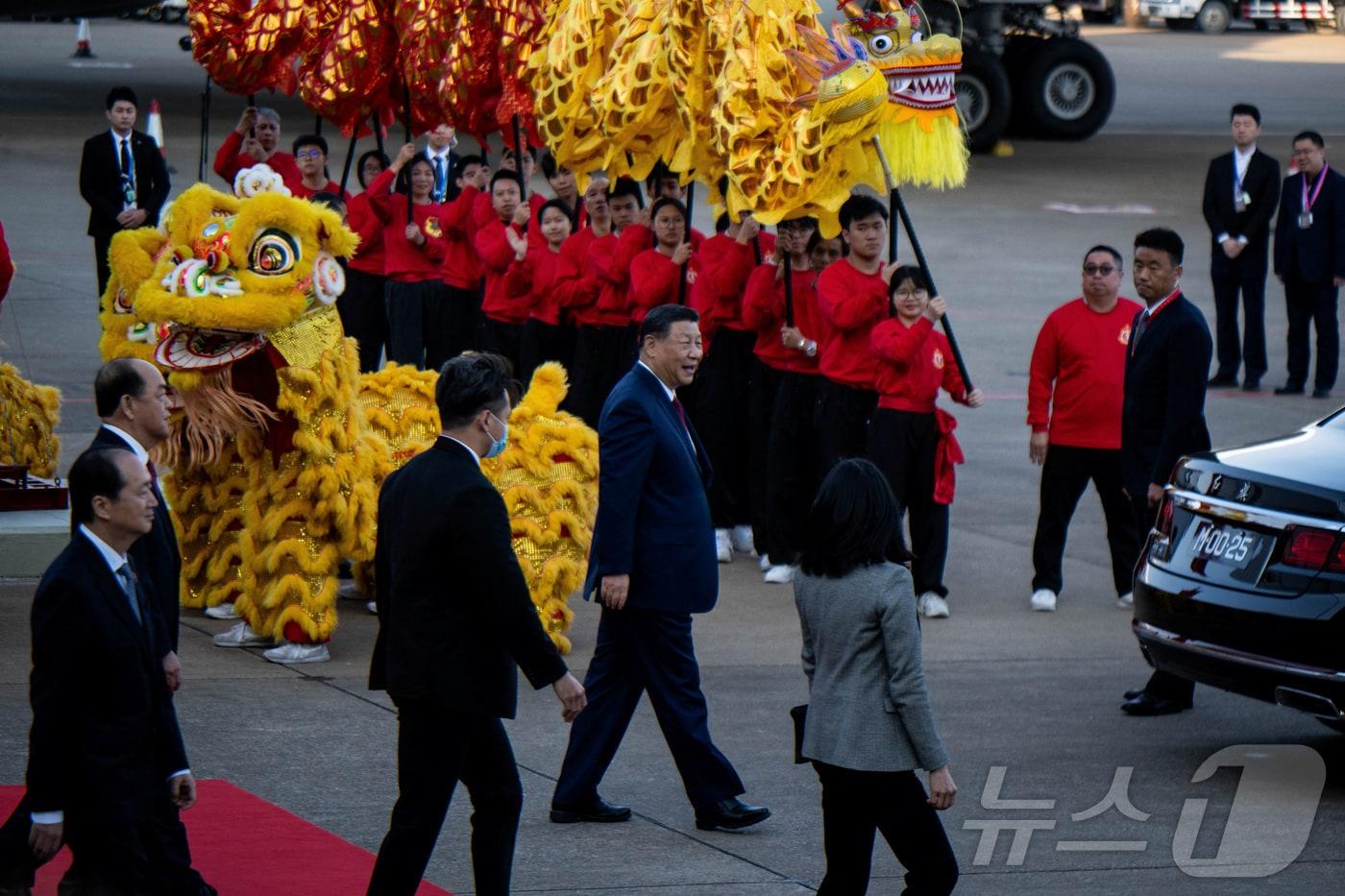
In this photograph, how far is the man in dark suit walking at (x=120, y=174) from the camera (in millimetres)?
15828

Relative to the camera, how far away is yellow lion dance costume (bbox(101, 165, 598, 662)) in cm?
799

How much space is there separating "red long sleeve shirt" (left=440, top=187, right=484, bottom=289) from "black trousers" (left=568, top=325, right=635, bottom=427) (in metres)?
1.40

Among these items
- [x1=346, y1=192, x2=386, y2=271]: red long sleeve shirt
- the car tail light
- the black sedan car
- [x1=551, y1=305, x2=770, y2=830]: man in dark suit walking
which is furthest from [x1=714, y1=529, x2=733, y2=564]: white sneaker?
the car tail light

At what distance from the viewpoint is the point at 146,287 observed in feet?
26.1

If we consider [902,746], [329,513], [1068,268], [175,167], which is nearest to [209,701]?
[329,513]

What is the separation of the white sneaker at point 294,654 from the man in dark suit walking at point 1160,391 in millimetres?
3173

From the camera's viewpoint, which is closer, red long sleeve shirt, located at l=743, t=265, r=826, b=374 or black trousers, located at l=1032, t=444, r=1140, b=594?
black trousers, located at l=1032, t=444, r=1140, b=594

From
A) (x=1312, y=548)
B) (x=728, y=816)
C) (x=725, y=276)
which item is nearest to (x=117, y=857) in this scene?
(x=728, y=816)

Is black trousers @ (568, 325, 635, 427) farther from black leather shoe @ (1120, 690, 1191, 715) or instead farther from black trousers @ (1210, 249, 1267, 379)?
black trousers @ (1210, 249, 1267, 379)

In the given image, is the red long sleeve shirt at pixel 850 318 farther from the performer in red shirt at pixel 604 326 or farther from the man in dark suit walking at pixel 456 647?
the man in dark suit walking at pixel 456 647

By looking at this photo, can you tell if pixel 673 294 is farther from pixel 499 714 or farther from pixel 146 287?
pixel 499 714

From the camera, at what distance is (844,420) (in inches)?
380

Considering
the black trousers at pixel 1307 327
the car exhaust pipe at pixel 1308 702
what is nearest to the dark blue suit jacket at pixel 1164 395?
the car exhaust pipe at pixel 1308 702

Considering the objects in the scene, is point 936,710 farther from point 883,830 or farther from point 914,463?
point 883,830
